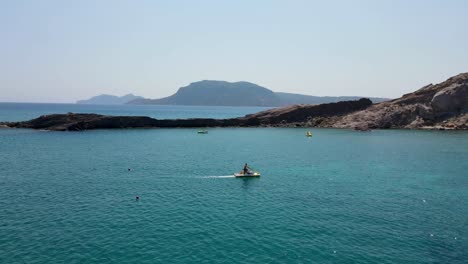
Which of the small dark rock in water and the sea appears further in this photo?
the small dark rock in water

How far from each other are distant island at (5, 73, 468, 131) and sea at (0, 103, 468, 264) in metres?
54.2

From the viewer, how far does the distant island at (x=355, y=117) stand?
141 meters

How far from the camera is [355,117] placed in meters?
157

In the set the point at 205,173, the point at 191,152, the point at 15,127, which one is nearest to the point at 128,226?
the point at 205,173

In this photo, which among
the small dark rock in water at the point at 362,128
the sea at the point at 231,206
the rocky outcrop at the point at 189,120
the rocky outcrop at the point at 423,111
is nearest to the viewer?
the sea at the point at 231,206

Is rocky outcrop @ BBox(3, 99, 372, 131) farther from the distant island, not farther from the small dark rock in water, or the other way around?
the small dark rock in water

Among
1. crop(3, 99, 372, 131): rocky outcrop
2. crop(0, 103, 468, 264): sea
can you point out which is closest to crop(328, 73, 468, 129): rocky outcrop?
crop(3, 99, 372, 131): rocky outcrop

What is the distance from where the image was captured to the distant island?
462 ft

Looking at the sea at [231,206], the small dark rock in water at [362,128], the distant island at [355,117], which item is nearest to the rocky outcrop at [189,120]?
the distant island at [355,117]

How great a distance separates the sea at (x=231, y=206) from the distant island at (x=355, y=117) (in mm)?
54164

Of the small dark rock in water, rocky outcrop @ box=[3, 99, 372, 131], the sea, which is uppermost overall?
rocky outcrop @ box=[3, 99, 372, 131]

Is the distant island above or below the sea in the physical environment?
above

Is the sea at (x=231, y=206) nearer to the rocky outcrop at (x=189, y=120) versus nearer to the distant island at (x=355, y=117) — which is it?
the distant island at (x=355, y=117)

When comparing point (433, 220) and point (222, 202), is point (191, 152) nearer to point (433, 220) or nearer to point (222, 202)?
point (222, 202)
